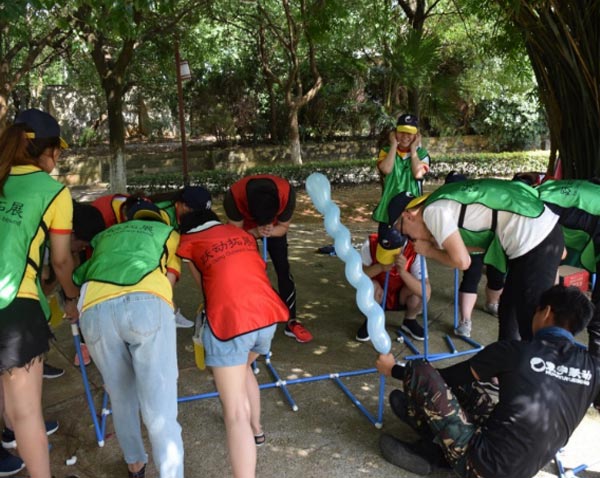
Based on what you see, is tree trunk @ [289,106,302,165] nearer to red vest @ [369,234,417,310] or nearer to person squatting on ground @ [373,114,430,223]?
person squatting on ground @ [373,114,430,223]

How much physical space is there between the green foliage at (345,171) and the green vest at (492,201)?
9.10 meters

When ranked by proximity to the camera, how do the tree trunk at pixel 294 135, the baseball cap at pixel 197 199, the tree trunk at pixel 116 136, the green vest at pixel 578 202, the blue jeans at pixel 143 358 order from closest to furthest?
the blue jeans at pixel 143 358 → the baseball cap at pixel 197 199 → the green vest at pixel 578 202 → the tree trunk at pixel 116 136 → the tree trunk at pixel 294 135

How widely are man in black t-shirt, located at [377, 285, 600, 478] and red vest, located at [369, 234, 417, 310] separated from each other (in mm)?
1582

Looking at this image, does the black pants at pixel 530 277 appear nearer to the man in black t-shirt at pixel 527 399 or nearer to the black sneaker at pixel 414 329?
the man in black t-shirt at pixel 527 399

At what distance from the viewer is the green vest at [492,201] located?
264cm

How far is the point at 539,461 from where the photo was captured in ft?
6.72

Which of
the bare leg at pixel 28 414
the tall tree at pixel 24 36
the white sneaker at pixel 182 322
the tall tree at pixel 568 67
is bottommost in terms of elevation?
the white sneaker at pixel 182 322

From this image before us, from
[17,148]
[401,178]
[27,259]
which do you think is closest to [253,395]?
[27,259]

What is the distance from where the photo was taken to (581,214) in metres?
3.08

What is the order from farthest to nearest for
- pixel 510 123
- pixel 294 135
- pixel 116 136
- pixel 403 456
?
pixel 510 123 < pixel 294 135 < pixel 116 136 < pixel 403 456

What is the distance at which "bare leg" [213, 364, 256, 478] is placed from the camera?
2.13m

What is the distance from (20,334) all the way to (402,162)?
3.08 m

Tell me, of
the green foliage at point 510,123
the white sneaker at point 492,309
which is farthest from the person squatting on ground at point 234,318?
the green foliage at point 510,123

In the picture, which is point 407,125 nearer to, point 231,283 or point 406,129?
point 406,129
